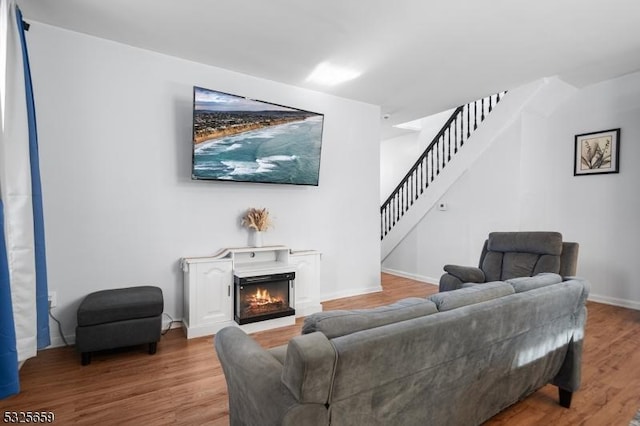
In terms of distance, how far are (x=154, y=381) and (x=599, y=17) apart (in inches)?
174

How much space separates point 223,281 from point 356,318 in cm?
230

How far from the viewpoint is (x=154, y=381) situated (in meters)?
2.27

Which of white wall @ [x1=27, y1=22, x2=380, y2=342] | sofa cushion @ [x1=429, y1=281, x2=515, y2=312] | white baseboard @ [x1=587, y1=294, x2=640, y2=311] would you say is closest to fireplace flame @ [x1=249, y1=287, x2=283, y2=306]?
white wall @ [x1=27, y1=22, x2=380, y2=342]

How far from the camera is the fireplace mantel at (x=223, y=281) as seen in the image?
3.08 metres

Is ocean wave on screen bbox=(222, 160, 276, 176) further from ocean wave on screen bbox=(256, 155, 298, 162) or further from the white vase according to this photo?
the white vase

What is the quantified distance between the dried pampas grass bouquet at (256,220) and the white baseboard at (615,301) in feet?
13.5

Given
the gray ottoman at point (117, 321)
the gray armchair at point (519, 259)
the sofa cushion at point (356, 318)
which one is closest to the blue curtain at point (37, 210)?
the gray ottoman at point (117, 321)

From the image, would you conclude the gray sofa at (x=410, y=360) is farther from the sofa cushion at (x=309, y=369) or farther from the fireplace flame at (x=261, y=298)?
the fireplace flame at (x=261, y=298)

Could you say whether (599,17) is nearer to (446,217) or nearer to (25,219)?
(446,217)

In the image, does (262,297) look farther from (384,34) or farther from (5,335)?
(384,34)

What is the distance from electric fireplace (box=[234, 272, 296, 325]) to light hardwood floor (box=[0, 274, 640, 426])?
1.08ft

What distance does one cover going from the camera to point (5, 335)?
69.6 inches

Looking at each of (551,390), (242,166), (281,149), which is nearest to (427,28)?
(281,149)

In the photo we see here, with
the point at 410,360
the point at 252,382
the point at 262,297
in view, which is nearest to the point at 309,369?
the point at 252,382
